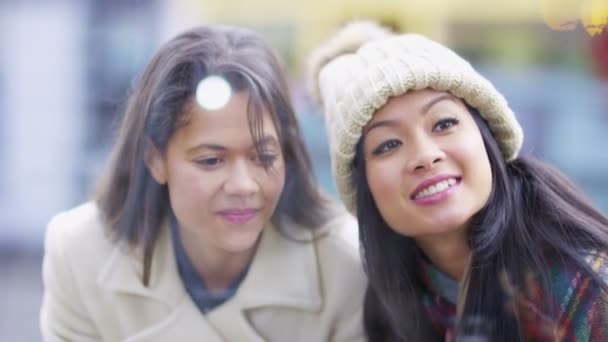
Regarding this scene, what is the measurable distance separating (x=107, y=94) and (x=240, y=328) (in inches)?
27.6

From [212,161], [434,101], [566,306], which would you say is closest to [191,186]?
[212,161]

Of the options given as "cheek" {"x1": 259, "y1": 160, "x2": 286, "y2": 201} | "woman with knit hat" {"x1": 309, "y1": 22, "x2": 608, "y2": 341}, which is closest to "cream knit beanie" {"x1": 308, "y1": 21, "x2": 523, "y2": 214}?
"woman with knit hat" {"x1": 309, "y1": 22, "x2": 608, "y2": 341}

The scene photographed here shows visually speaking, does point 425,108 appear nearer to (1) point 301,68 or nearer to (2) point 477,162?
(2) point 477,162

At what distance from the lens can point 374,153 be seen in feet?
3.88

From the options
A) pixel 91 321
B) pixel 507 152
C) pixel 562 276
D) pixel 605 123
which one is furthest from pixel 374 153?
pixel 605 123

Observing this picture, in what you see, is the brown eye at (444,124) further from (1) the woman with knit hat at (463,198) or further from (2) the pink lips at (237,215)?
(2) the pink lips at (237,215)

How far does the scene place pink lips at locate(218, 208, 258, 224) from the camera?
129cm

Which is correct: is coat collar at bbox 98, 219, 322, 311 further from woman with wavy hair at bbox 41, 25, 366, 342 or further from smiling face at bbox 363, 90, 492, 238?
smiling face at bbox 363, 90, 492, 238

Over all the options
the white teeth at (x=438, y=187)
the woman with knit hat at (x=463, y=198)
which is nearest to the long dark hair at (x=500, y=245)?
the woman with knit hat at (x=463, y=198)

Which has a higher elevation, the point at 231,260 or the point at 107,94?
the point at 107,94

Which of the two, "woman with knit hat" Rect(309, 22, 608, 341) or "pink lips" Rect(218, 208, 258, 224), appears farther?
"pink lips" Rect(218, 208, 258, 224)

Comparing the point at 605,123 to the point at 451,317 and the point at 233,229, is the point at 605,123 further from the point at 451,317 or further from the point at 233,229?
the point at 233,229

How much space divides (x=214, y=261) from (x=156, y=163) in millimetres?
244

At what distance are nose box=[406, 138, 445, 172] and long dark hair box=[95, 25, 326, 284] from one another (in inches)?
11.3
